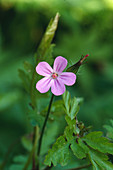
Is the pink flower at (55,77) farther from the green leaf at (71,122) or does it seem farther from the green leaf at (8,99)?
the green leaf at (8,99)

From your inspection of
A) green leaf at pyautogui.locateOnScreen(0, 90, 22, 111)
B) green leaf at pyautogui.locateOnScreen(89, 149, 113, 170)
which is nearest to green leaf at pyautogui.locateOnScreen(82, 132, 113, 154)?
green leaf at pyautogui.locateOnScreen(89, 149, 113, 170)

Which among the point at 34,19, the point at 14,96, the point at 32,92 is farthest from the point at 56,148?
the point at 34,19

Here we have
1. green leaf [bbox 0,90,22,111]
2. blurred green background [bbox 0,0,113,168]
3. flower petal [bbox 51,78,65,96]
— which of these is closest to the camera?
flower petal [bbox 51,78,65,96]

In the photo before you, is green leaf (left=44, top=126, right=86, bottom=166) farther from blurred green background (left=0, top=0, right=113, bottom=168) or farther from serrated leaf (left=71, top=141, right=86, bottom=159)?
blurred green background (left=0, top=0, right=113, bottom=168)

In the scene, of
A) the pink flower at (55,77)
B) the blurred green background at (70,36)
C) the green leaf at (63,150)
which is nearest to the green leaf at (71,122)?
the green leaf at (63,150)

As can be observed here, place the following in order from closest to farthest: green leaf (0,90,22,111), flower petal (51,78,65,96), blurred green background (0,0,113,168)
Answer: flower petal (51,78,65,96)
green leaf (0,90,22,111)
blurred green background (0,0,113,168)

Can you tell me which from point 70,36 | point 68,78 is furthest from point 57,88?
point 70,36

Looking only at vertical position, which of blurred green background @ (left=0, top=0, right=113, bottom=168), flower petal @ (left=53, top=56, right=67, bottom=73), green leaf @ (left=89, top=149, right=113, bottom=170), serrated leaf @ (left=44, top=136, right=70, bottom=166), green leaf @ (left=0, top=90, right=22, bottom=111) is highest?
blurred green background @ (left=0, top=0, right=113, bottom=168)
